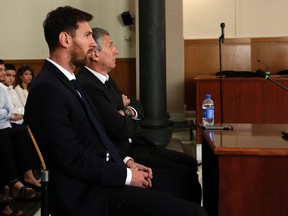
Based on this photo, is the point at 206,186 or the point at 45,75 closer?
the point at 45,75

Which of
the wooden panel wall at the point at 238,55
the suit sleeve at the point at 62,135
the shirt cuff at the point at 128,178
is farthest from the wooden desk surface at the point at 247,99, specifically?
the suit sleeve at the point at 62,135

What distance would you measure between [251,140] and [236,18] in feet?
18.7

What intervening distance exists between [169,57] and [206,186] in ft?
13.7

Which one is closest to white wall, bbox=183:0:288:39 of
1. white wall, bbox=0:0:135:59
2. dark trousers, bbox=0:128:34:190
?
white wall, bbox=0:0:135:59

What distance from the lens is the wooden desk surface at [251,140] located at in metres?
1.65

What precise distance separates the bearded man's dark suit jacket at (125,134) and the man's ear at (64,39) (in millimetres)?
516

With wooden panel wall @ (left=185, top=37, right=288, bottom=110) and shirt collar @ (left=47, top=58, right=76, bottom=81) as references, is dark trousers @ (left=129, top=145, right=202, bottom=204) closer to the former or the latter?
shirt collar @ (left=47, top=58, right=76, bottom=81)

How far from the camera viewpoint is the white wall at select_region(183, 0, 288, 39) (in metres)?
7.13

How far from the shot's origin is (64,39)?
5.54ft

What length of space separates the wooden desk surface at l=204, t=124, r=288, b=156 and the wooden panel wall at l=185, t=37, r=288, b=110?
4.80m

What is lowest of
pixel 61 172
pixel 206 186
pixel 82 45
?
pixel 206 186

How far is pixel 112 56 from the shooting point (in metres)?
2.42

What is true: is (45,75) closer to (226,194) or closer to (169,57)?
(226,194)

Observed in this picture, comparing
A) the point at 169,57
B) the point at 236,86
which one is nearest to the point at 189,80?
the point at 169,57
